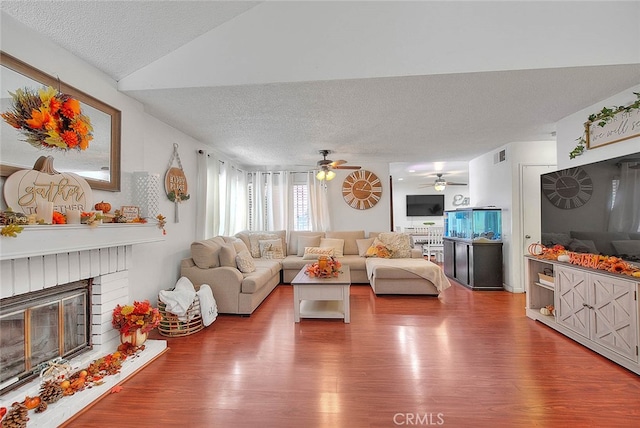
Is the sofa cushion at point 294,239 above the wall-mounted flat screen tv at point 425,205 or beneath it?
beneath

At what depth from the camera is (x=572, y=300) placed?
2.67 m

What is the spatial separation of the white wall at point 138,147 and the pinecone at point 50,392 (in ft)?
3.49

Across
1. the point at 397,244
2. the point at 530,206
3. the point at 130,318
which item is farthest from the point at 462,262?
the point at 130,318

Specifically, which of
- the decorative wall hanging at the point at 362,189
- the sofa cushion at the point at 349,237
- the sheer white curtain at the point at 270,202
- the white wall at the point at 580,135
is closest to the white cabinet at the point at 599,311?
the white wall at the point at 580,135

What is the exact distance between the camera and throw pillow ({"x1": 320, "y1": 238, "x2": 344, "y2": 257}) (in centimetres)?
550

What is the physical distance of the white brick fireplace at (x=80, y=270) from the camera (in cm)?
159

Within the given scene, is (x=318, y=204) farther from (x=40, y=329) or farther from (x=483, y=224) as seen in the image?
(x=40, y=329)

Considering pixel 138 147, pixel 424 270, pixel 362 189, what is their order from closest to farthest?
pixel 138 147, pixel 424 270, pixel 362 189

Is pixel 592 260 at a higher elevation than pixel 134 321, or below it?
higher

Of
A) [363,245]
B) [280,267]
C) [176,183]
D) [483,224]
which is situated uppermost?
[176,183]

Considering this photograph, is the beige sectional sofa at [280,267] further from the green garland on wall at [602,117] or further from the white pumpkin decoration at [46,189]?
the green garland on wall at [602,117]

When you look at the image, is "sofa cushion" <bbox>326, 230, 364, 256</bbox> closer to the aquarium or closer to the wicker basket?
the aquarium

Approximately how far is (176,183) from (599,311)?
4615mm

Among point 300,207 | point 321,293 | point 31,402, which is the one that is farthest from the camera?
point 300,207
